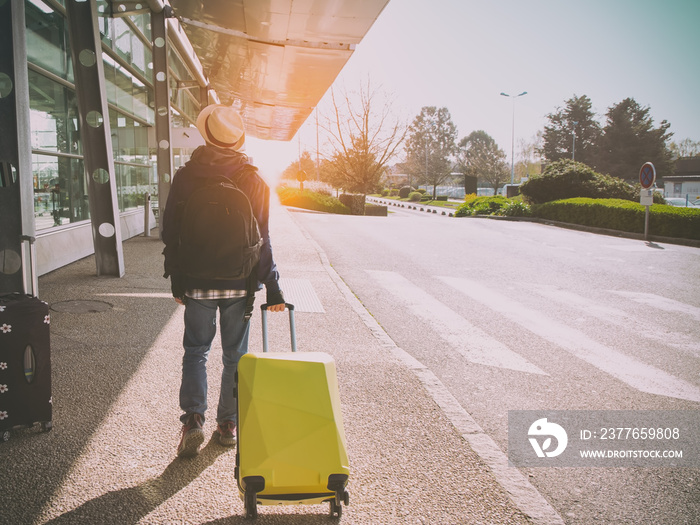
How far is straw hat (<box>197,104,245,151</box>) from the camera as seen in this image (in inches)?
121

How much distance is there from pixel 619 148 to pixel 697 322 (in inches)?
2648

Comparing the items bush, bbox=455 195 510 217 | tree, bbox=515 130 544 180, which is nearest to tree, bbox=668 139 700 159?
tree, bbox=515 130 544 180

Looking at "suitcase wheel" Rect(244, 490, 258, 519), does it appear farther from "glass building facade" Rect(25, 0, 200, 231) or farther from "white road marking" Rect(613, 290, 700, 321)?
"glass building facade" Rect(25, 0, 200, 231)

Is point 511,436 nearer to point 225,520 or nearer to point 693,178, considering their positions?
point 225,520

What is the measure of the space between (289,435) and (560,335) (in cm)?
496

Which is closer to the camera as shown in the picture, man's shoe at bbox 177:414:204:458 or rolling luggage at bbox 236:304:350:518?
rolling luggage at bbox 236:304:350:518

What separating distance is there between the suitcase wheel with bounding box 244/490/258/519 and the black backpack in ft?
3.41

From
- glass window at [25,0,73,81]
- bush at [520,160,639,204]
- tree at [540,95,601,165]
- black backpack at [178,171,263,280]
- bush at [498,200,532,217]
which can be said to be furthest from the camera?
tree at [540,95,601,165]

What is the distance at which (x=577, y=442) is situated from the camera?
12.5ft

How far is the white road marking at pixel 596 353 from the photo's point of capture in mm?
4996

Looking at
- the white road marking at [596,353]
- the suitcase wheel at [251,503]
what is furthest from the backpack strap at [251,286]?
the white road marking at [596,353]

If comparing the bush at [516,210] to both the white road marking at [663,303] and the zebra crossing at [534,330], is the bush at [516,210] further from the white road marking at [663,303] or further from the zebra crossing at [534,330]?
the white road marking at [663,303]

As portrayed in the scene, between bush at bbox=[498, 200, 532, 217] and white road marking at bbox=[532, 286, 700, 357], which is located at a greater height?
bush at bbox=[498, 200, 532, 217]

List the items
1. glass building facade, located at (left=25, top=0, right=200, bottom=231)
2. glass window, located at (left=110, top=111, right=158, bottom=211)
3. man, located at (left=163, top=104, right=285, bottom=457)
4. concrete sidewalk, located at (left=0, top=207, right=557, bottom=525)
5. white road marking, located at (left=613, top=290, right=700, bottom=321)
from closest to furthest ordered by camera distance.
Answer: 1. concrete sidewalk, located at (left=0, top=207, right=557, bottom=525)
2. man, located at (left=163, top=104, right=285, bottom=457)
3. white road marking, located at (left=613, top=290, right=700, bottom=321)
4. glass building facade, located at (left=25, top=0, right=200, bottom=231)
5. glass window, located at (left=110, top=111, right=158, bottom=211)
